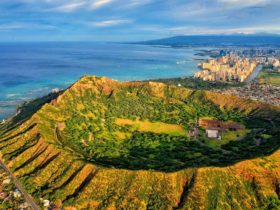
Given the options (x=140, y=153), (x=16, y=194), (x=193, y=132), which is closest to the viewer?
(x=16, y=194)

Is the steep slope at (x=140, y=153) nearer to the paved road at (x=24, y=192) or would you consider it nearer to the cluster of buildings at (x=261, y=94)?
the paved road at (x=24, y=192)

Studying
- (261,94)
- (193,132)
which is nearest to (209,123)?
(193,132)

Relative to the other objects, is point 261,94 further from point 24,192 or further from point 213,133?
point 24,192

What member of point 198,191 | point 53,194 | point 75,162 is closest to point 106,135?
point 75,162

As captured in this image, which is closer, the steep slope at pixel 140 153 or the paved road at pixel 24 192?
the paved road at pixel 24 192

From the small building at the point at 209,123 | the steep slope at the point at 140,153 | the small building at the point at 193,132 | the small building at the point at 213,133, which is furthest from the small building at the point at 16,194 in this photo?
the small building at the point at 209,123

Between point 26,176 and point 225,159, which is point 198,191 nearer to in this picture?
point 225,159

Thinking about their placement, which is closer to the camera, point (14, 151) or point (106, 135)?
point (14, 151)
